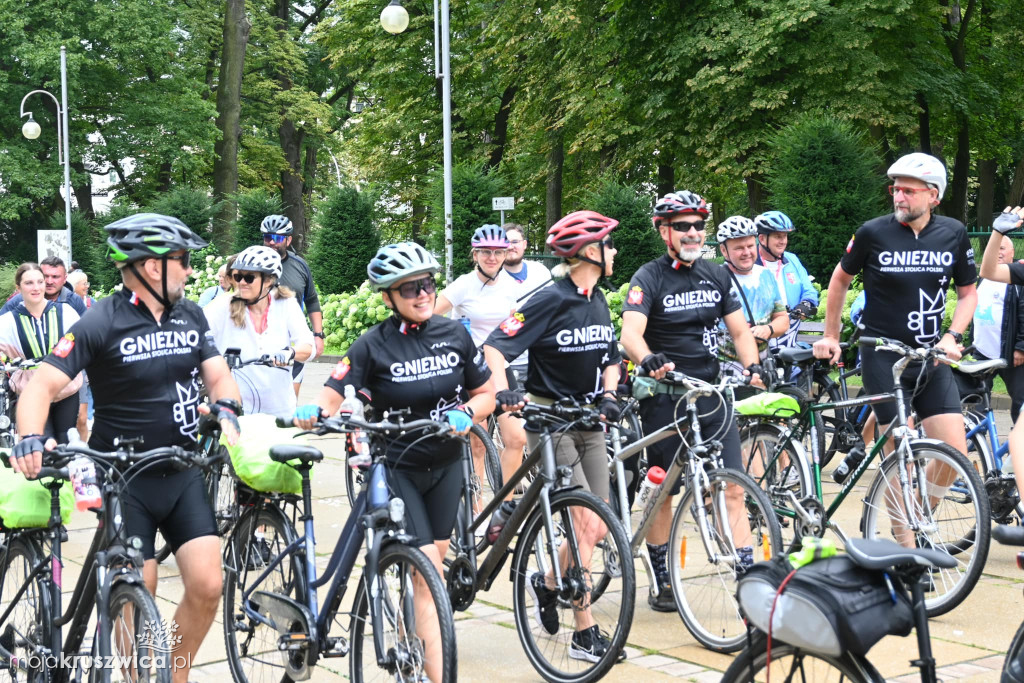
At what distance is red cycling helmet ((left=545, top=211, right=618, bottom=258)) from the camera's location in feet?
18.8

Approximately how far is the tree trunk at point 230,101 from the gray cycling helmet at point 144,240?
31.5m

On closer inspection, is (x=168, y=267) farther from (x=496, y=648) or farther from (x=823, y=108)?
(x=823, y=108)

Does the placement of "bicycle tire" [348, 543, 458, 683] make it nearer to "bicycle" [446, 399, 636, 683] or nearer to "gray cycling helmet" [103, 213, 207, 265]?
"bicycle" [446, 399, 636, 683]

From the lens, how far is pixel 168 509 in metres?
4.50

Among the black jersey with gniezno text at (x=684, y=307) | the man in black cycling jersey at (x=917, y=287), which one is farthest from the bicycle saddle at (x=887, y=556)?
the man in black cycling jersey at (x=917, y=287)

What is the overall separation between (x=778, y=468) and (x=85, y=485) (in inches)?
146

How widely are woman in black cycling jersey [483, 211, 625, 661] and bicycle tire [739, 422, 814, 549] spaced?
797mm

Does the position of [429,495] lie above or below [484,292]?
below

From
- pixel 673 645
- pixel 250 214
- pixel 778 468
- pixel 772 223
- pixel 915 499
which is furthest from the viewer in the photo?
pixel 250 214

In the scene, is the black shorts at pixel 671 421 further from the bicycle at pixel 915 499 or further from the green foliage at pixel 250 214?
the green foliage at pixel 250 214

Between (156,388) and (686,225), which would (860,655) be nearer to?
(156,388)

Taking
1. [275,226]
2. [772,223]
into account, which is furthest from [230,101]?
[772,223]

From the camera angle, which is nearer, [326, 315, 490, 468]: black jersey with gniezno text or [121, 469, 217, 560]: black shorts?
[121, 469, 217, 560]: black shorts

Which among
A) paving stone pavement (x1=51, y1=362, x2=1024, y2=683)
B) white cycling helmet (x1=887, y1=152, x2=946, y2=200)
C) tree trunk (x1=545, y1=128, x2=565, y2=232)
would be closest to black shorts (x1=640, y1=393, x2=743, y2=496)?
paving stone pavement (x1=51, y1=362, x2=1024, y2=683)
